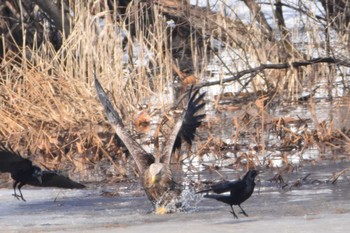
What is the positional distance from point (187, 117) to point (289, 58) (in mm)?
3886

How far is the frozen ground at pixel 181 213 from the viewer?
252 inches

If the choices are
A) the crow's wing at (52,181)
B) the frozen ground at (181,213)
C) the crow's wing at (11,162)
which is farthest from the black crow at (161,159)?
the crow's wing at (11,162)

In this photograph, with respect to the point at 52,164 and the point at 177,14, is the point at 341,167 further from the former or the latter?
the point at 177,14

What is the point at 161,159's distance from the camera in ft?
28.0

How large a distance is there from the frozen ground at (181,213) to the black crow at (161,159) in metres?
0.14

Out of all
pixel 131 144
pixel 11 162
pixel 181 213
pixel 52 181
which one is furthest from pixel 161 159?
pixel 11 162

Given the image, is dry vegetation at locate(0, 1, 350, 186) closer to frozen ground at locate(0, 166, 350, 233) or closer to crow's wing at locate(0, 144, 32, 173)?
frozen ground at locate(0, 166, 350, 233)

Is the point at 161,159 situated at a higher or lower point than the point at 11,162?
lower

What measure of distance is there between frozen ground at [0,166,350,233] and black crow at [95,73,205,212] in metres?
0.14

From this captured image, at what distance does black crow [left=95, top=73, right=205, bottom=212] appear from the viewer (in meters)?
8.09

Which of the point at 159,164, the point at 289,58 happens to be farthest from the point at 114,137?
the point at 289,58

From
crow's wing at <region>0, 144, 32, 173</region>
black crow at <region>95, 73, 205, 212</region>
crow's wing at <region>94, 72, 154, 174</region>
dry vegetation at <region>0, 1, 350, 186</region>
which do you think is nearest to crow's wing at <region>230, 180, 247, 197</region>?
black crow at <region>95, 73, 205, 212</region>

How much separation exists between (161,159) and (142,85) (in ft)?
10.7

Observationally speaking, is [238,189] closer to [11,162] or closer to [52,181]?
[52,181]
